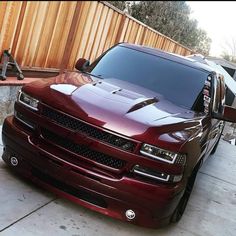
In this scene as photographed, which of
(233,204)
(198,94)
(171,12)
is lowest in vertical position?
(233,204)

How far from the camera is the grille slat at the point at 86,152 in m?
3.38

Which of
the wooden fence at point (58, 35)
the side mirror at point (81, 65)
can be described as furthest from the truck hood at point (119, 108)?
the wooden fence at point (58, 35)

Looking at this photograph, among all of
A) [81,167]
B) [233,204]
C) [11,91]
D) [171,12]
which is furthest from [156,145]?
[11,91]

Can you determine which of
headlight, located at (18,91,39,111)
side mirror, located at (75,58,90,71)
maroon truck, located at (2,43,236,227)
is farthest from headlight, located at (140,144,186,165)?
side mirror, located at (75,58,90,71)

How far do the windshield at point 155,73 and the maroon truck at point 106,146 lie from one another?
39 centimetres

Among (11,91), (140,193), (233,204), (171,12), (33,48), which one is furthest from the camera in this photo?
(33,48)

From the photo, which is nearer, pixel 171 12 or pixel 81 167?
pixel 171 12

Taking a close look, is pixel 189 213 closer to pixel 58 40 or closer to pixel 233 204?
pixel 233 204

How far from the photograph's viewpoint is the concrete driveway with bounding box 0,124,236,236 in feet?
10.8

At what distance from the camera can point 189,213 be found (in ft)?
15.1

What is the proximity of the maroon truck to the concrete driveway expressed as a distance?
0.58ft

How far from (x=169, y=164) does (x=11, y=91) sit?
329 centimetres

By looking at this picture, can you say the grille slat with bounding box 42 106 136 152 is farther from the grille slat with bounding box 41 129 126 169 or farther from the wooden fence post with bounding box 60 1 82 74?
the wooden fence post with bounding box 60 1 82 74

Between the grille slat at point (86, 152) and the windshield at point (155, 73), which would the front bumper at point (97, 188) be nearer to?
the grille slat at point (86, 152)
